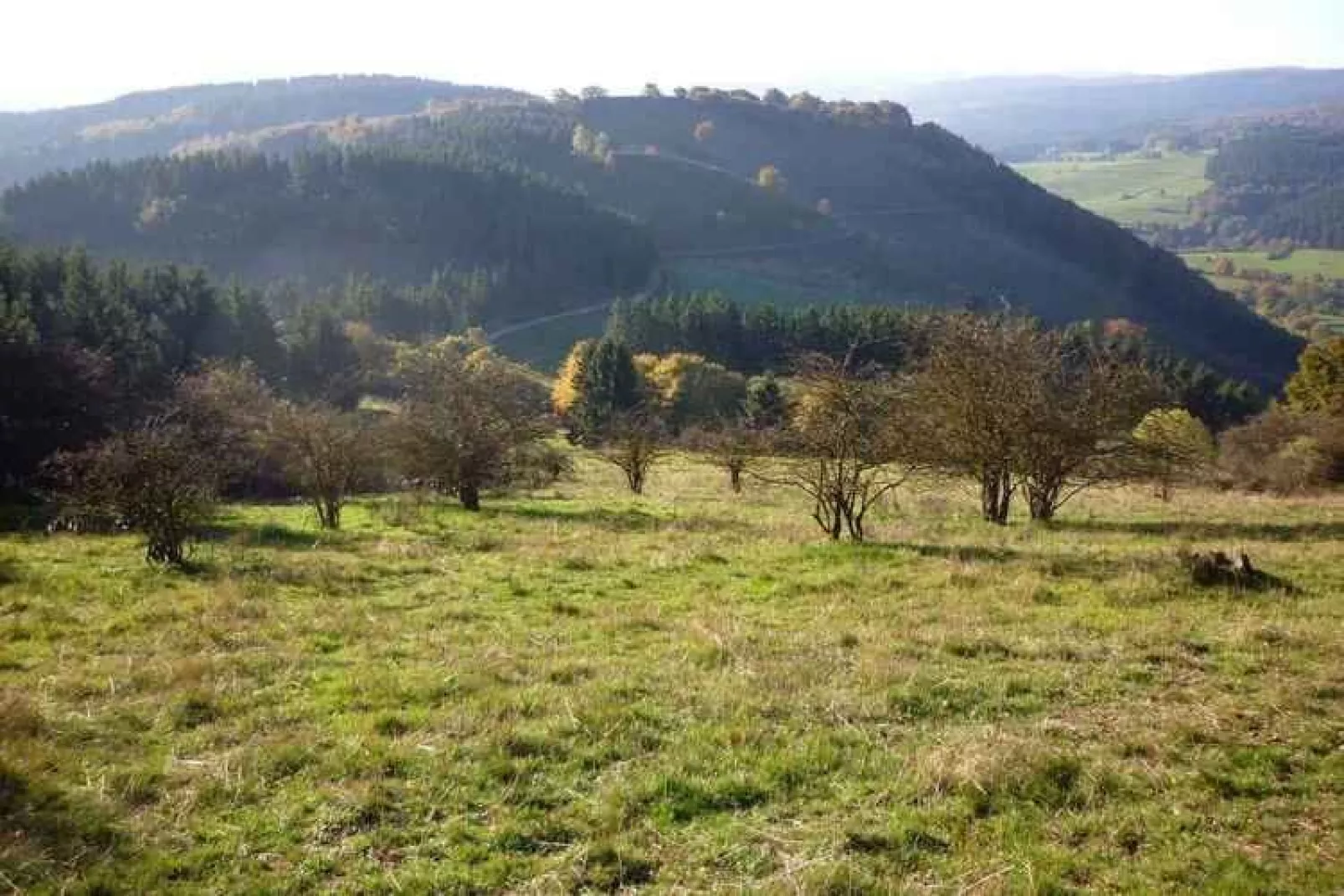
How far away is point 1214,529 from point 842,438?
33.4ft

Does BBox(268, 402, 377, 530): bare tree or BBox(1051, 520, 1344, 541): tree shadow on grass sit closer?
BBox(1051, 520, 1344, 541): tree shadow on grass

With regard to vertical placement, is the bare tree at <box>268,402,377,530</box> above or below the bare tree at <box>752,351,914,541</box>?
below

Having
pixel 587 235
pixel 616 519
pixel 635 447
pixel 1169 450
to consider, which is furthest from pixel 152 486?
pixel 587 235

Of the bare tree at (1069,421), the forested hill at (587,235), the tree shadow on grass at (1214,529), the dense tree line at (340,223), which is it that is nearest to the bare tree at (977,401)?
the bare tree at (1069,421)

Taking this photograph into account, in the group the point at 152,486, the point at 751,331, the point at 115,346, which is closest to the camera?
the point at 152,486

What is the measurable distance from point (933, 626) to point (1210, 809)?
5.43 meters

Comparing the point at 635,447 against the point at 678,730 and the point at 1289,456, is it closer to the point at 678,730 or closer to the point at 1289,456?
the point at 1289,456

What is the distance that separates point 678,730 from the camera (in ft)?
29.5

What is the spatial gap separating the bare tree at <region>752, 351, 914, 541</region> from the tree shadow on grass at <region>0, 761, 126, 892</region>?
1393cm

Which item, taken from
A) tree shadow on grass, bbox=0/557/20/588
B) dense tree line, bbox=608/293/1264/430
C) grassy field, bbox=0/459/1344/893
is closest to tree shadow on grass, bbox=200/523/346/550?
tree shadow on grass, bbox=0/557/20/588

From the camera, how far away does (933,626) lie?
494 inches

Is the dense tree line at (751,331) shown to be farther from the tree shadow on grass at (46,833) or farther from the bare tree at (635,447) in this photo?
the tree shadow on grass at (46,833)

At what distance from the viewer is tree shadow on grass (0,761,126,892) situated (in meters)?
6.49

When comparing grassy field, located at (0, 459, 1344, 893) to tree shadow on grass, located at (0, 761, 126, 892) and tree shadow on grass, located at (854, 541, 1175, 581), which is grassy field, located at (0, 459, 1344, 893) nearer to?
tree shadow on grass, located at (0, 761, 126, 892)
